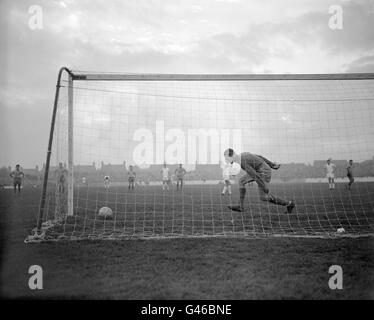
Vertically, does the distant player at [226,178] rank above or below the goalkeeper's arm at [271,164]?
below

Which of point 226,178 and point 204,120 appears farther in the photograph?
point 226,178

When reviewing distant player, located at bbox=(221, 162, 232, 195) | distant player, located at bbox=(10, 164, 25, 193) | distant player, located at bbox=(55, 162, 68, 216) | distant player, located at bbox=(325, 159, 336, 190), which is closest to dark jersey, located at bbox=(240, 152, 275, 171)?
distant player, located at bbox=(55, 162, 68, 216)

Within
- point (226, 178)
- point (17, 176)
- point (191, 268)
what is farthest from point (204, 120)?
point (17, 176)

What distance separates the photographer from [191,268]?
14.5 ft

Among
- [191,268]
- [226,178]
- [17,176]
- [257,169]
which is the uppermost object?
[257,169]

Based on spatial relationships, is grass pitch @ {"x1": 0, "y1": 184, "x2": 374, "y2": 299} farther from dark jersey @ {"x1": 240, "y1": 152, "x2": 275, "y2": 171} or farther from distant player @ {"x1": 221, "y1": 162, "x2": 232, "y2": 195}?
distant player @ {"x1": 221, "y1": 162, "x2": 232, "y2": 195}

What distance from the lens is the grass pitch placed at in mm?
3719

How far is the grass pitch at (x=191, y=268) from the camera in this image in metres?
3.72

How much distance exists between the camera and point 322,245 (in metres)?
5.62

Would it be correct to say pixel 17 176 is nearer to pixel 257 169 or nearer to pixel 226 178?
pixel 226 178

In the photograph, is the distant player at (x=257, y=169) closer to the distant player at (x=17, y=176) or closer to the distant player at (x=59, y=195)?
the distant player at (x=59, y=195)

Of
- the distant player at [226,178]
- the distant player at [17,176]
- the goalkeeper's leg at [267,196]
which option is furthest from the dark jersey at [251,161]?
the distant player at [17,176]
